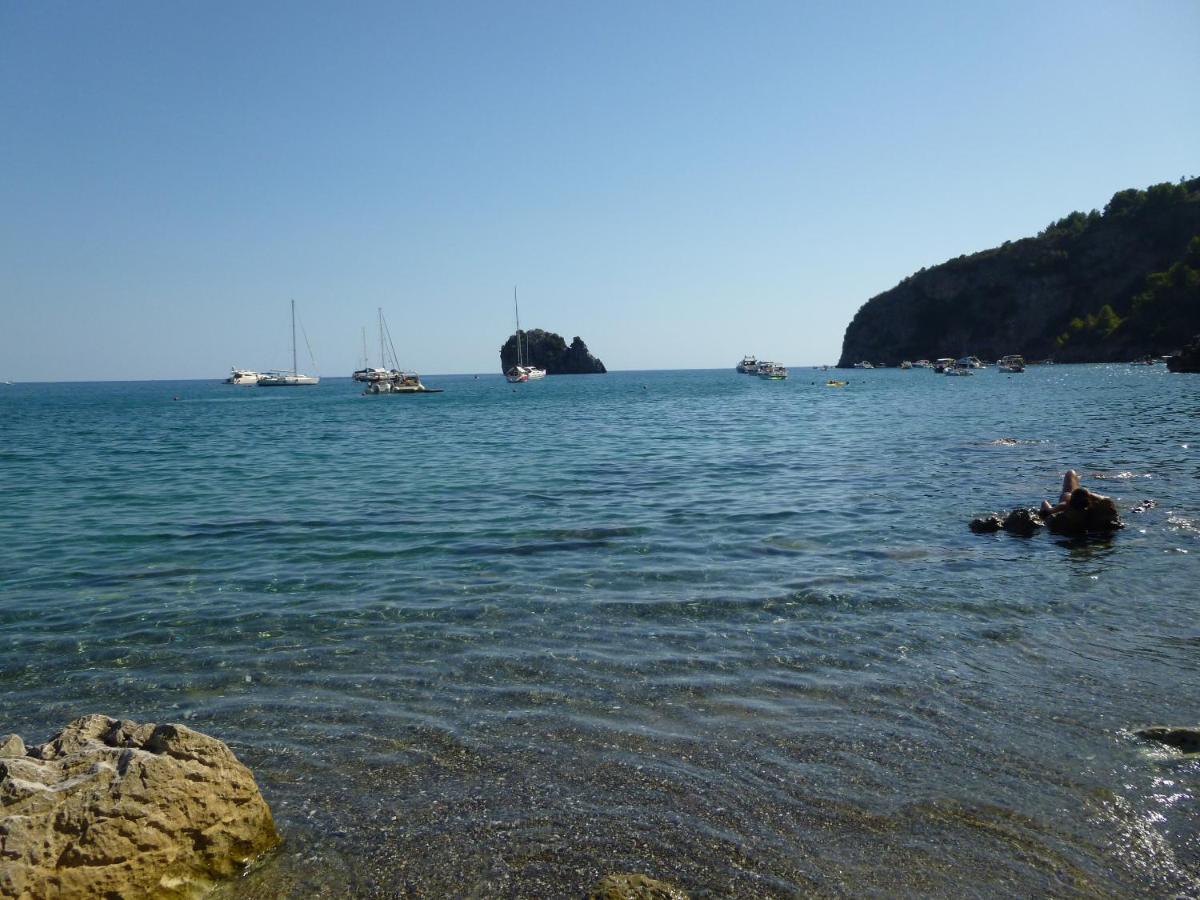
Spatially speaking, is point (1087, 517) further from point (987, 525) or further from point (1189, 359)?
point (1189, 359)

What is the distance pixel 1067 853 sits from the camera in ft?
16.0

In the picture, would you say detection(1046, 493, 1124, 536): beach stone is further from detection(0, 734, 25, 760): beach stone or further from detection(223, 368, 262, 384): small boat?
detection(223, 368, 262, 384): small boat

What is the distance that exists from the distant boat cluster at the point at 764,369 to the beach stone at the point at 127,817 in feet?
489

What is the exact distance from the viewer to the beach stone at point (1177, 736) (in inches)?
240

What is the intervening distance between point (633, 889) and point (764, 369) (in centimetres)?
17321

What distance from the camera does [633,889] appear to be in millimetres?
4414

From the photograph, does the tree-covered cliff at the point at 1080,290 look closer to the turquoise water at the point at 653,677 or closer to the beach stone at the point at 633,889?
the turquoise water at the point at 653,677

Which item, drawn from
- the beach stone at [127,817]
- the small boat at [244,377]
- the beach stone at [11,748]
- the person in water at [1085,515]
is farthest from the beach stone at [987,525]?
the small boat at [244,377]

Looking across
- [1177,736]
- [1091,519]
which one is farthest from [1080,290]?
[1177,736]

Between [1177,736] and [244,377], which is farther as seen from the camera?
[244,377]

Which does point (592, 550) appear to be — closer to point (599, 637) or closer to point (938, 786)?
point (599, 637)

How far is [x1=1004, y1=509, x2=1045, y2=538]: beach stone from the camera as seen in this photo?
1431cm

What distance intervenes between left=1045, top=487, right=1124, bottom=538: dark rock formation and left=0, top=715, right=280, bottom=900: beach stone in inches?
547

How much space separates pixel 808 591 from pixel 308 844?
7.38 m
